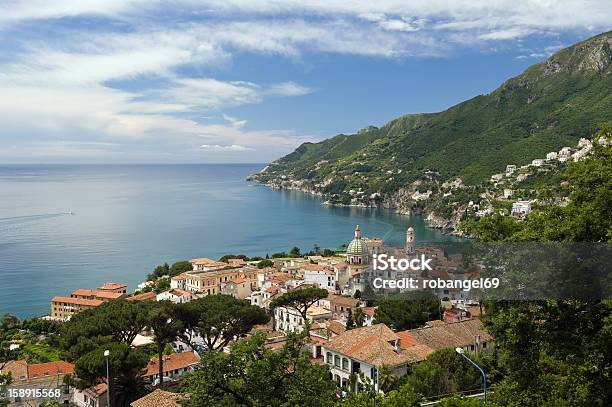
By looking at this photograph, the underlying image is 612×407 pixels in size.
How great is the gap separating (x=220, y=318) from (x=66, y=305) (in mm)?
25465

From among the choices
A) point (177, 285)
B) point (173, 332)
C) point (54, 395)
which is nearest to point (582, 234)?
point (173, 332)

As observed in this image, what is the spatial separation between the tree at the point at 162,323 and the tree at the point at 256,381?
43.1 ft

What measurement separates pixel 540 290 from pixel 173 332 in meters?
17.0

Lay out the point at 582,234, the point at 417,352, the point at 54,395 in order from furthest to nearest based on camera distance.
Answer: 1. the point at 54,395
2. the point at 417,352
3. the point at 582,234

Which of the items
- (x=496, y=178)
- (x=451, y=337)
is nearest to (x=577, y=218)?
(x=451, y=337)

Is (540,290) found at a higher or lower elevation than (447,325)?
higher

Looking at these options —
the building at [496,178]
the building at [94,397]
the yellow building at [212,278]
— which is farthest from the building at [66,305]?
the building at [496,178]

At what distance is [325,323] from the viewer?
28453mm

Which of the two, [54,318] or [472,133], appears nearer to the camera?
[54,318]

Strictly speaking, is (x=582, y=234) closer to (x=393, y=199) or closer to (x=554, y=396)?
(x=554, y=396)

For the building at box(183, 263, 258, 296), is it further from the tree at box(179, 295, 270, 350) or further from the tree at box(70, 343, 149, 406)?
the tree at box(70, 343, 149, 406)

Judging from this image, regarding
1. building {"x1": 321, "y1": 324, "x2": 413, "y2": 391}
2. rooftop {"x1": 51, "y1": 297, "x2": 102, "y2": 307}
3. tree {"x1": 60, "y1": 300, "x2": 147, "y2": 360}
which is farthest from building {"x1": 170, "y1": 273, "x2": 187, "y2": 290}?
building {"x1": 321, "y1": 324, "x2": 413, "y2": 391}

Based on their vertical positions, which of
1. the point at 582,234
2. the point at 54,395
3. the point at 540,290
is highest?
the point at 582,234

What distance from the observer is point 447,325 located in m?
21.0
